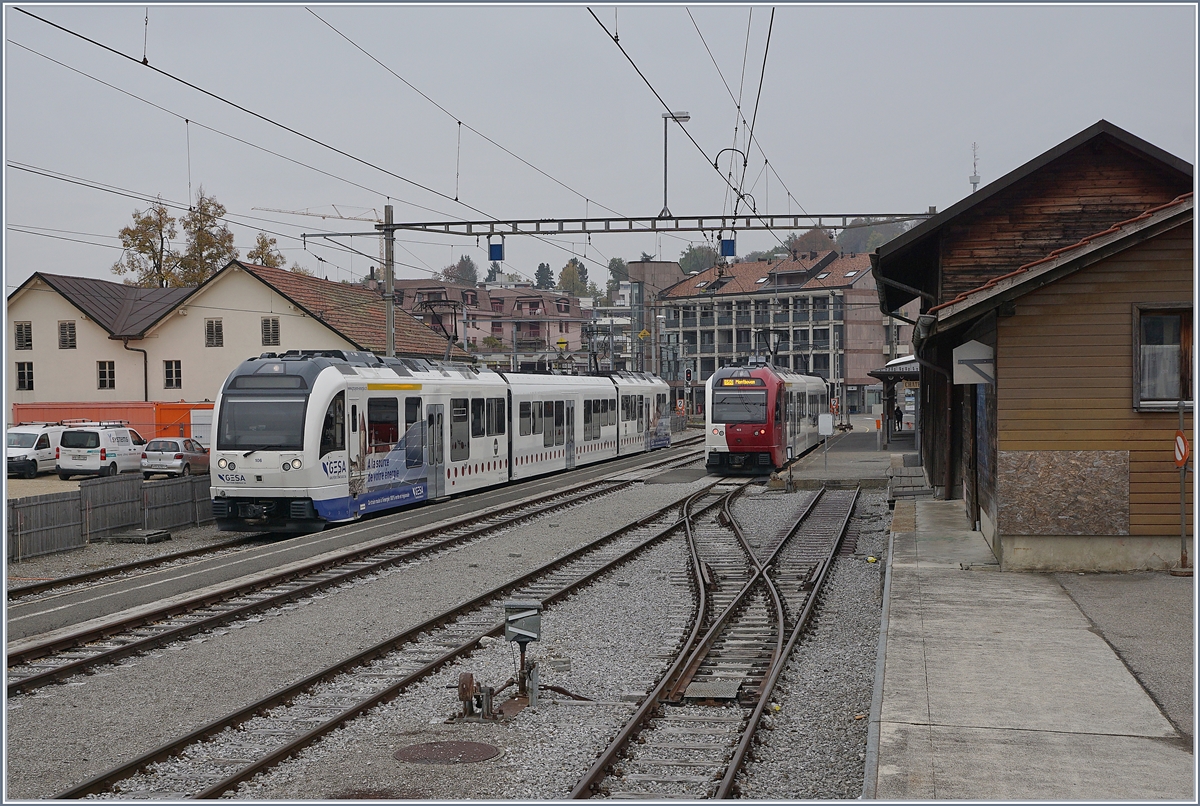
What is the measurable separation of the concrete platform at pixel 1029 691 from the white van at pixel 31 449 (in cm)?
2809

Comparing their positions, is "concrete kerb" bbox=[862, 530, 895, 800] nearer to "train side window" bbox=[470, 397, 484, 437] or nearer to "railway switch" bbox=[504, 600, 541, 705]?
"railway switch" bbox=[504, 600, 541, 705]

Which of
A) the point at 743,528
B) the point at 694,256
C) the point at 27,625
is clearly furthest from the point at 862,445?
the point at 694,256

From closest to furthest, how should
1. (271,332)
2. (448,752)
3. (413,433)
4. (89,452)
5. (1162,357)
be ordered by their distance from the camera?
(448,752)
(1162,357)
(413,433)
(89,452)
(271,332)

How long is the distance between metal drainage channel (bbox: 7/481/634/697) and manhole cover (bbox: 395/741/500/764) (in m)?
3.73

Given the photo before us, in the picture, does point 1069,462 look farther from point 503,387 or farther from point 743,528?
point 503,387

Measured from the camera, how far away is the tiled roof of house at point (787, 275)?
282ft

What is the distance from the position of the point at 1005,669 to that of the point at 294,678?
5.62 metres

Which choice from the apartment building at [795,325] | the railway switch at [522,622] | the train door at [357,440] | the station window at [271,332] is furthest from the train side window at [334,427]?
the apartment building at [795,325]

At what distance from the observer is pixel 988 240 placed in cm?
1778

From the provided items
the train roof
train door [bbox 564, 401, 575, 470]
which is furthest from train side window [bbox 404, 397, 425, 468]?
train door [bbox 564, 401, 575, 470]

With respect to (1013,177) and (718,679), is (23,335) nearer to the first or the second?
(1013,177)

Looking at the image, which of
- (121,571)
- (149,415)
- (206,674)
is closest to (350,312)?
(149,415)

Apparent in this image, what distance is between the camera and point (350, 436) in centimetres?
1917

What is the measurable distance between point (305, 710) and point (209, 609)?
4547mm
